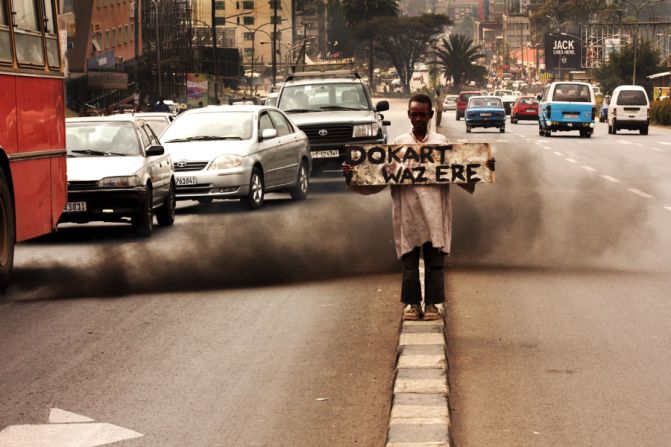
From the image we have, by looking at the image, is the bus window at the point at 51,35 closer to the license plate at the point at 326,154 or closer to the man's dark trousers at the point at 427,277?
the man's dark trousers at the point at 427,277

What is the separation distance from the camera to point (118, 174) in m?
16.8

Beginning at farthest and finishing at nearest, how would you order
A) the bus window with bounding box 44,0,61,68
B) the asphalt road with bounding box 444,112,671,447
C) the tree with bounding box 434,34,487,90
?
the tree with bounding box 434,34,487,90 < the bus window with bounding box 44,0,61,68 < the asphalt road with bounding box 444,112,671,447

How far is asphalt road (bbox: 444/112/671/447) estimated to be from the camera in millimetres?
6637

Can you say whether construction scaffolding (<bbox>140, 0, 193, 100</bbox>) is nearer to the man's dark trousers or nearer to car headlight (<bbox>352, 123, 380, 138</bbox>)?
car headlight (<bbox>352, 123, 380, 138</bbox>)

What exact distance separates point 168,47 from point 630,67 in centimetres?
5120

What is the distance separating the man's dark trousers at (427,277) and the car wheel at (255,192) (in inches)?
449

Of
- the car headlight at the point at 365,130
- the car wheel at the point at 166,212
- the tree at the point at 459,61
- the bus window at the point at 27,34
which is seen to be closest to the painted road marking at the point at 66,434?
the bus window at the point at 27,34

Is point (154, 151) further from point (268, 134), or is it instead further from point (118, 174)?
point (268, 134)

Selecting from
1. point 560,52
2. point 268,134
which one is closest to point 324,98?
point 268,134

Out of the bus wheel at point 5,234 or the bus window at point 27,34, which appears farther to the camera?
the bus window at point 27,34

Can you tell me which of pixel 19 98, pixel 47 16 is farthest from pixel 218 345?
pixel 47 16

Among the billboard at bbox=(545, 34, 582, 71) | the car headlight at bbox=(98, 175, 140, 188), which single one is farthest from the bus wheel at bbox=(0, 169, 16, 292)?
the billboard at bbox=(545, 34, 582, 71)

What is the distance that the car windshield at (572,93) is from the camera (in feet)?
159

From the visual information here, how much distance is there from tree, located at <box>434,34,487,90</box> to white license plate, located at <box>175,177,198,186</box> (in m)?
169
